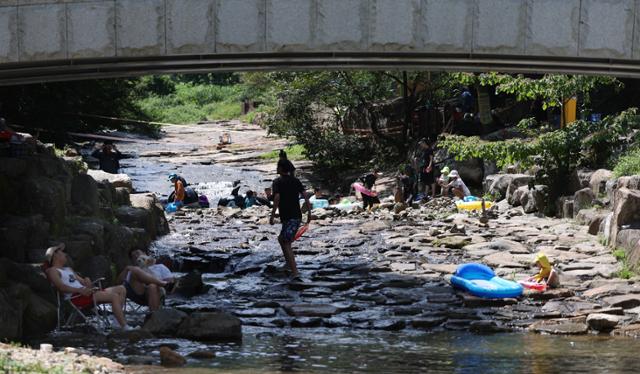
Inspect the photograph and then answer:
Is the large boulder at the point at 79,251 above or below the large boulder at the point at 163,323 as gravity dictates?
above

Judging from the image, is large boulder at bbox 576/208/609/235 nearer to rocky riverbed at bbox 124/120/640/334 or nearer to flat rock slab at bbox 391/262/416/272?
rocky riverbed at bbox 124/120/640/334

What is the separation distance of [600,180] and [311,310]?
29.1 feet

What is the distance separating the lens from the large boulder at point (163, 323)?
530 inches

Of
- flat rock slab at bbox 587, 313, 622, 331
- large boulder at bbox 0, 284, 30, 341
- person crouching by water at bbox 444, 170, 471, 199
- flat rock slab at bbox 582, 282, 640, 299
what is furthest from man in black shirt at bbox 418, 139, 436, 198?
large boulder at bbox 0, 284, 30, 341

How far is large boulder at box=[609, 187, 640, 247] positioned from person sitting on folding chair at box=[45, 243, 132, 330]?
27.4 feet

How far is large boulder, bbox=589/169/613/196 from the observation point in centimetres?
2152

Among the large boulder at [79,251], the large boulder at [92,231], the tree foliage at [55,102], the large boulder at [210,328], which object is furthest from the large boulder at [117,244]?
the tree foliage at [55,102]

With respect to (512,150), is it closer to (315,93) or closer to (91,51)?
(91,51)

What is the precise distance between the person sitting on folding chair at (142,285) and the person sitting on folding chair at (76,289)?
0.59 m

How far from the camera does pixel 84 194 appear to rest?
1873 cm

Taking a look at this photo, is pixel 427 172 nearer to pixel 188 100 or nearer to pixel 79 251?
pixel 79 251

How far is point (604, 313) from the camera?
14.4m

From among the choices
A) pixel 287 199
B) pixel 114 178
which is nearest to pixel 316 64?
pixel 287 199

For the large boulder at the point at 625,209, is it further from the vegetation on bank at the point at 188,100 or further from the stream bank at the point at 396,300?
the vegetation on bank at the point at 188,100
